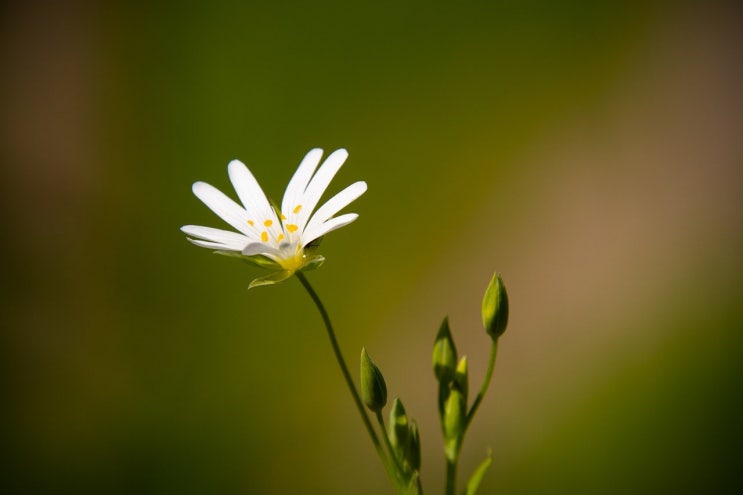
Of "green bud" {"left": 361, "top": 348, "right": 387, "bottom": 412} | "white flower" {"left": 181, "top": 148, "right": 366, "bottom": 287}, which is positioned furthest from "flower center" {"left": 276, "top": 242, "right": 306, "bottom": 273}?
"green bud" {"left": 361, "top": 348, "right": 387, "bottom": 412}

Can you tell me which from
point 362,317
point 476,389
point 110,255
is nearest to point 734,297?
point 476,389

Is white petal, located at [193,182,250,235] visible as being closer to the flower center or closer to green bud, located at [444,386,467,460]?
the flower center

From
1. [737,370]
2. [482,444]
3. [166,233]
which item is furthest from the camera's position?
[166,233]

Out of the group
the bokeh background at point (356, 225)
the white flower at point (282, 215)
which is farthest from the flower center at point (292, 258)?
the bokeh background at point (356, 225)

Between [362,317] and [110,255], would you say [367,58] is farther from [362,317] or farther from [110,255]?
[110,255]

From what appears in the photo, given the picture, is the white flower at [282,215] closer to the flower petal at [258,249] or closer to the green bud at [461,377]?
the flower petal at [258,249]

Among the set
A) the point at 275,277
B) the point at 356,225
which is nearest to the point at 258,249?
the point at 275,277
